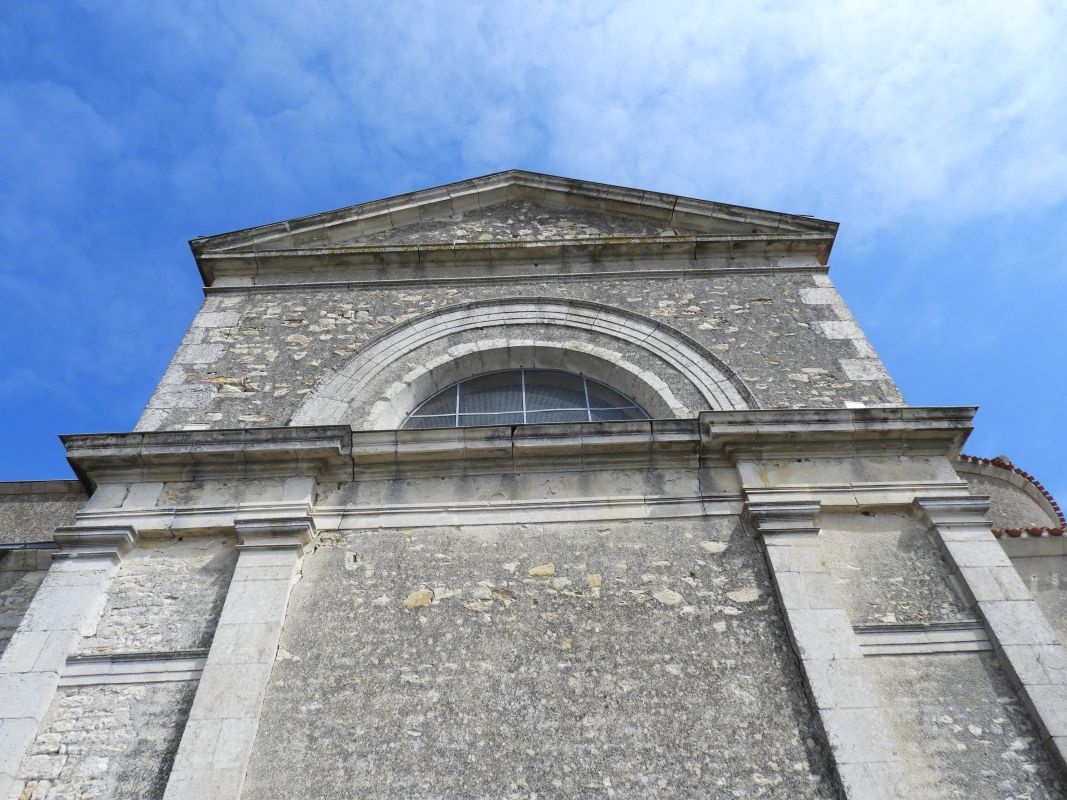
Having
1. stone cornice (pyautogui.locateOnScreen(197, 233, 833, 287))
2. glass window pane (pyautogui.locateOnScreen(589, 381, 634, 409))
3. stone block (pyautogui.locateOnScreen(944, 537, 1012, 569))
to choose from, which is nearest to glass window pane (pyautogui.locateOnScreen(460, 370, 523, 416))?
glass window pane (pyautogui.locateOnScreen(589, 381, 634, 409))

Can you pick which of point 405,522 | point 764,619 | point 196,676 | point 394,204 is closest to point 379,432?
point 405,522

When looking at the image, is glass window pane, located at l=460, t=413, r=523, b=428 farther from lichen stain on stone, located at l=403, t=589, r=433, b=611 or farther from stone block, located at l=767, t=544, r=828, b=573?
stone block, located at l=767, t=544, r=828, b=573

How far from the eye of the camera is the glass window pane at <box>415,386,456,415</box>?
676 centimetres

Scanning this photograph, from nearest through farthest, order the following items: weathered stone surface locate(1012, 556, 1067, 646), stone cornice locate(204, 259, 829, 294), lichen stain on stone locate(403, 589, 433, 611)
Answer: lichen stain on stone locate(403, 589, 433, 611)
weathered stone surface locate(1012, 556, 1067, 646)
stone cornice locate(204, 259, 829, 294)

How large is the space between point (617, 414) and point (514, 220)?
9.22 ft

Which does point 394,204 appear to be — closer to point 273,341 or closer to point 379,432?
point 273,341

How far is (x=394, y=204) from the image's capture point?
27.2 ft

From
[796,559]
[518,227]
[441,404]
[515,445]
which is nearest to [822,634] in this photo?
[796,559]

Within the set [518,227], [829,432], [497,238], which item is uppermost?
[518,227]

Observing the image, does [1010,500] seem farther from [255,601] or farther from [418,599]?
[255,601]

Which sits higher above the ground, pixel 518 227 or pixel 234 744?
pixel 518 227

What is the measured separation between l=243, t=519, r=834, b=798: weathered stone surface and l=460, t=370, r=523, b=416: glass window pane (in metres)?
1.63

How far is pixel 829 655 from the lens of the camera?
4574 millimetres

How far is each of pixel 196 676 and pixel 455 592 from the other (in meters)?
1.52
